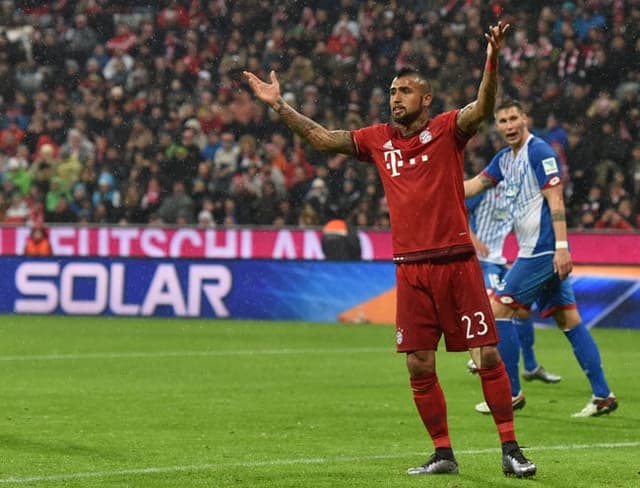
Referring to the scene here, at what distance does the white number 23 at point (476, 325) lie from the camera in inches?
281

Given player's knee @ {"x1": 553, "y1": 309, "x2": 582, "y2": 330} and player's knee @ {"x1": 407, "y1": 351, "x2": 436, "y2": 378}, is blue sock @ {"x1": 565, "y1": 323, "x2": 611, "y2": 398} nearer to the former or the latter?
player's knee @ {"x1": 553, "y1": 309, "x2": 582, "y2": 330}

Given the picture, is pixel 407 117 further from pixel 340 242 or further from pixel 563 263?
pixel 340 242

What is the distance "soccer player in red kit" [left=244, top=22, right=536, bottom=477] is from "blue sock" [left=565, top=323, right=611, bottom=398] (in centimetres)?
295

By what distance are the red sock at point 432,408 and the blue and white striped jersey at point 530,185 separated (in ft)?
9.57

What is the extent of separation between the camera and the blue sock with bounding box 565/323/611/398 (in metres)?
9.97

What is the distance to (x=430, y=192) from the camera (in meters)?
7.18

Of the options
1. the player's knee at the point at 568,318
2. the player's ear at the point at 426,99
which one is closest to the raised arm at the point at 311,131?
the player's ear at the point at 426,99

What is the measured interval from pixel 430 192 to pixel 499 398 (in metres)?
1.08

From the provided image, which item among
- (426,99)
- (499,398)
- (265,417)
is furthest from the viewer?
(265,417)

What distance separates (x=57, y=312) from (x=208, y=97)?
5.94 meters

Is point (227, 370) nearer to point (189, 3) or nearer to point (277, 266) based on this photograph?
point (277, 266)

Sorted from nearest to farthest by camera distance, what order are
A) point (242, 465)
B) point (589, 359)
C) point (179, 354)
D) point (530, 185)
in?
point (242, 465) < point (530, 185) < point (589, 359) < point (179, 354)

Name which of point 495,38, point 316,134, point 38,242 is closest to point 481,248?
point 316,134

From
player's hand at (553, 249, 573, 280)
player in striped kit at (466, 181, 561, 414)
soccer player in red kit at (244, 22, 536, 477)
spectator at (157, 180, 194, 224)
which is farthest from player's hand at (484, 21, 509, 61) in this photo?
spectator at (157, 180, 194, 224)
